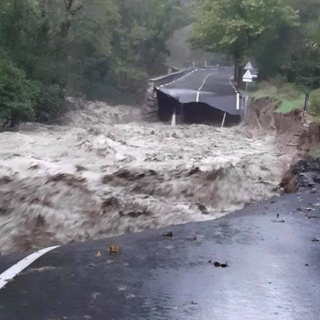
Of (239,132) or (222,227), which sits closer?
(222,227)

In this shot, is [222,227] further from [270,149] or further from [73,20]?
[73,20]

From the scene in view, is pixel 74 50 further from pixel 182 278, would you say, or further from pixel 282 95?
pixel 182 278

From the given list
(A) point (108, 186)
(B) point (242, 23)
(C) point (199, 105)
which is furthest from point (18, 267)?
(B) point (242, 23)

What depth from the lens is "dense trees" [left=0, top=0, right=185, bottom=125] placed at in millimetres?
27641

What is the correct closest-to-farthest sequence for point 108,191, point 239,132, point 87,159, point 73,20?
point 108,191 < point 87,159 < point 239,132 < point 73,20

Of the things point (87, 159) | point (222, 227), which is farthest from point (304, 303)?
point (87, 159)

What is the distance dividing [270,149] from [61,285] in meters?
16.0

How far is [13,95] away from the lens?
26.0 metres

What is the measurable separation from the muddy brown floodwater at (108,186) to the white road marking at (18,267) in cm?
118

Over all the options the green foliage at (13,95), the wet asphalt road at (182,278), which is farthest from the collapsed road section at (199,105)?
the wet asphalt road at (182,278)

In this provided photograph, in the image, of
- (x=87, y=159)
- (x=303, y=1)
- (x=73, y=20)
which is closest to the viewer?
(x=87, y=159)

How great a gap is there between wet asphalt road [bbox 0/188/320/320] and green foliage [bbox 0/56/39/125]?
17178mm

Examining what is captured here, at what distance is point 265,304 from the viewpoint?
20.2 ft

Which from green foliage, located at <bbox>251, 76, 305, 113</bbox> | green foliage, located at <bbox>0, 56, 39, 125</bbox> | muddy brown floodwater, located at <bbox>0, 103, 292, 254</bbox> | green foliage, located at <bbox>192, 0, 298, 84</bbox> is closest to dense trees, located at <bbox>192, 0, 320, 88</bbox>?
green foliage, located at <bbox>192, 0, 298, 84</bbox>
